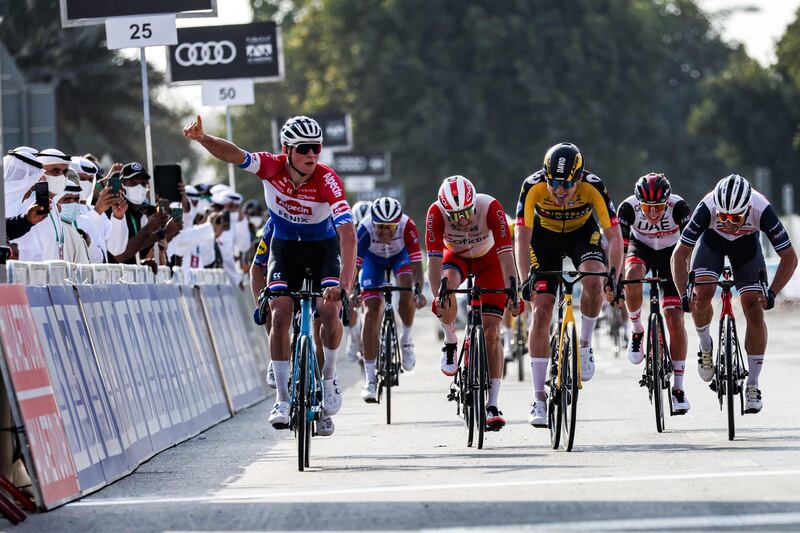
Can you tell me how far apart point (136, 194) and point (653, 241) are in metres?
4.47

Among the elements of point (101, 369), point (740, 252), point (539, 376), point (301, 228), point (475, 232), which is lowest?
point (539, 376)

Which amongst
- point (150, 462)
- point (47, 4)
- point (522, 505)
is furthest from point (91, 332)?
point (47, 4)

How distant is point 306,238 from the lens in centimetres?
1251

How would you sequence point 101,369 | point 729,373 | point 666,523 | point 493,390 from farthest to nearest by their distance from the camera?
point 493,390
point 729,373
point 101,369
point 666,523

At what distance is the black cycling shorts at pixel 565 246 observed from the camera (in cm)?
1401

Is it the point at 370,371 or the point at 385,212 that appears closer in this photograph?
the point at 370,371

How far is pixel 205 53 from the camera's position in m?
23.0

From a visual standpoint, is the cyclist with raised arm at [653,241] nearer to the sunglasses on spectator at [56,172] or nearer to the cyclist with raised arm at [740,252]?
the cyclist with raised arm at [740,252]

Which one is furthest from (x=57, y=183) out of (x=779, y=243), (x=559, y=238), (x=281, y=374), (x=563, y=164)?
(x=779, y=243)

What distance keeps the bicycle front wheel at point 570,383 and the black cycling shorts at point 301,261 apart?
161 cm

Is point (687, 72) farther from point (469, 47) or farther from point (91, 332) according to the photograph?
point (91, 332)

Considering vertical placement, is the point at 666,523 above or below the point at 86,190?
below

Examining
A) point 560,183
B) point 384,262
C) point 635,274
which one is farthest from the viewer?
point 384,262

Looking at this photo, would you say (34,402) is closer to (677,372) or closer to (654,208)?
(677,372)
